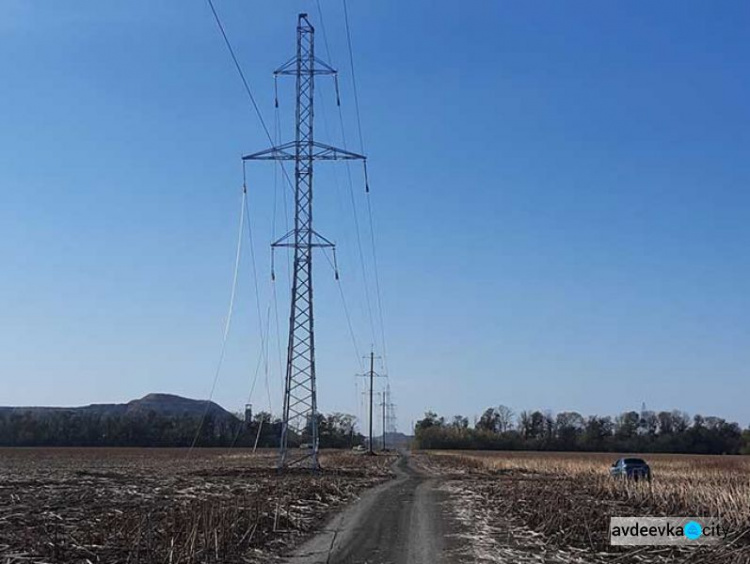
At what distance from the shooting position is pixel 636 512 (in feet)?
81.9

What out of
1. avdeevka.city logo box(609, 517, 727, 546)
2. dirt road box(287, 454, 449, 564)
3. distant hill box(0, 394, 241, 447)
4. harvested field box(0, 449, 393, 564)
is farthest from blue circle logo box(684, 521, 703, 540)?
distant hill box(0, 394, 241, 447)

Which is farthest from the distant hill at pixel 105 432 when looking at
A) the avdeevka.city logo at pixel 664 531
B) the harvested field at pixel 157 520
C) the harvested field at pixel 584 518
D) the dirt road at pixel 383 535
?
the avdeevka.city logo at pixel 664 531

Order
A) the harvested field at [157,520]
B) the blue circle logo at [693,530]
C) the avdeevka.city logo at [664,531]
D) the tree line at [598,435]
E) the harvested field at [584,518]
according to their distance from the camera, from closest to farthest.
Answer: the harvested field at [157,520] → the harvested field at [584,518] → the avdeevka.city logo at [664,531] → the blue circle logo at [693,530] → the tree line at [598,435]

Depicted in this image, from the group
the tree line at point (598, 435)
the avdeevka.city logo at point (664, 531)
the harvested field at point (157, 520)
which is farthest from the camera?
the tree line at point (598, 435)

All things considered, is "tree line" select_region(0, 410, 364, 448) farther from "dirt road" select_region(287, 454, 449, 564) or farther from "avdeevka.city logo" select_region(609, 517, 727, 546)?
"avdeevka.city logo" select_region(609, 517, 727, 546)

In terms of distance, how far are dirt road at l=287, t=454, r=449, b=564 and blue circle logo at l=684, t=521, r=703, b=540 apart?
5.13 m

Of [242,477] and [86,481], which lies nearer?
[86,481]

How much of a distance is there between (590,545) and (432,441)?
16047cm

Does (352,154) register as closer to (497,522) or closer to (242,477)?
(242,477)

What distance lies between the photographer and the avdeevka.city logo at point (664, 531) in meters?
17.9

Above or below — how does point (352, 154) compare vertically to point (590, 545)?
above

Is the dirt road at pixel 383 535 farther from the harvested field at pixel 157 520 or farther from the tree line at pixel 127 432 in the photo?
the tree line at pixel 127 432

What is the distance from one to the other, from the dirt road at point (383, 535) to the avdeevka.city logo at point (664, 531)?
389 cm

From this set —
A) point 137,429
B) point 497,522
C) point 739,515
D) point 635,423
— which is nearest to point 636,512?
point 497,522
